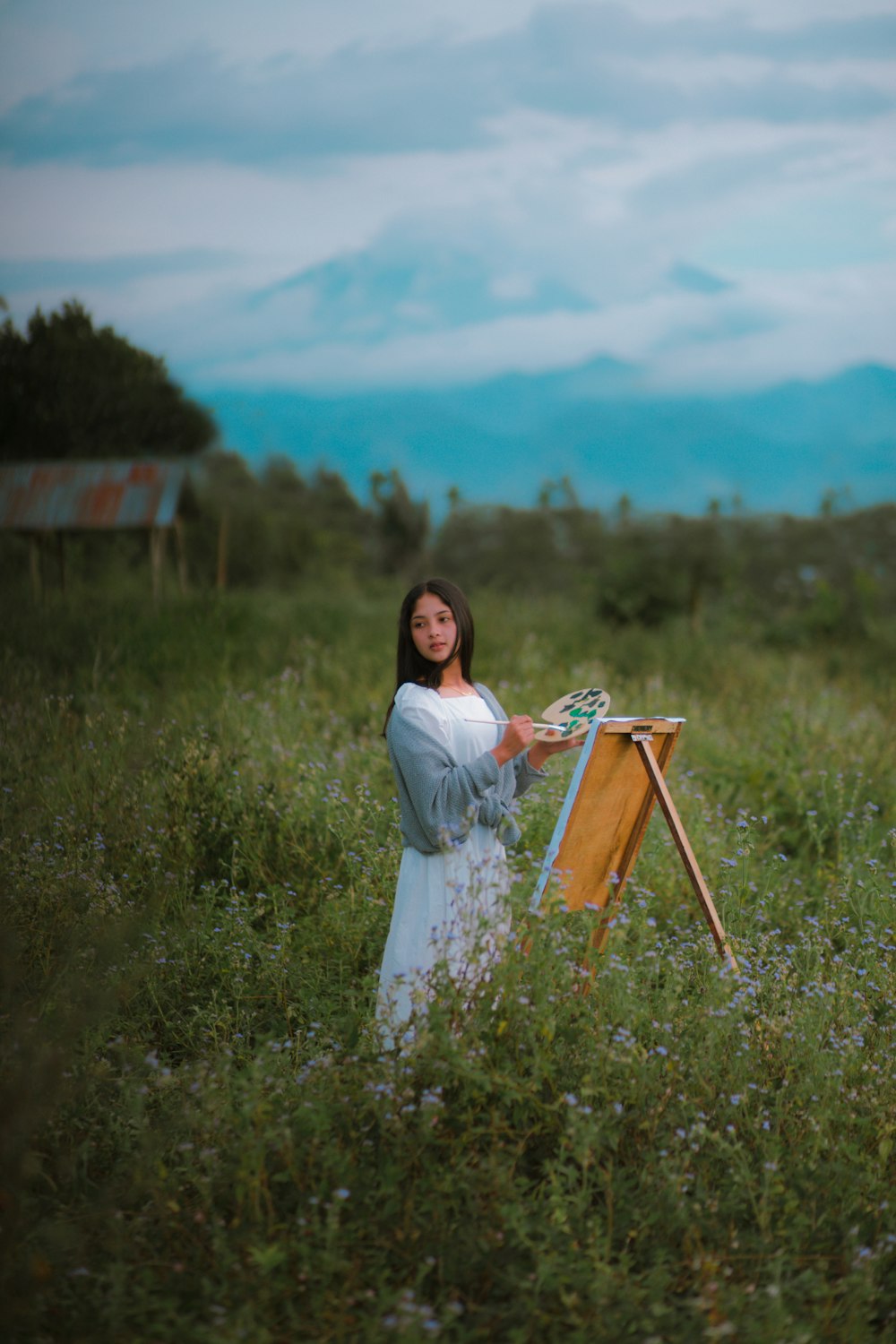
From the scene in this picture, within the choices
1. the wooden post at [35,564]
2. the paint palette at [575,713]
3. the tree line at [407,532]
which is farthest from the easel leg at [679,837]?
the tree line at [407,532]

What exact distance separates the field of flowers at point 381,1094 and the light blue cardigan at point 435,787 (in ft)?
1.27

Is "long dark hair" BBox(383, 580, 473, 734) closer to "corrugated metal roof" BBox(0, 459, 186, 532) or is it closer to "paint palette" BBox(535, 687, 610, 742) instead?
"paint palette" BBox(535, 687, 610, 742)

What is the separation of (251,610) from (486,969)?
865cm

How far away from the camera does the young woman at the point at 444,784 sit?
10.9 ft

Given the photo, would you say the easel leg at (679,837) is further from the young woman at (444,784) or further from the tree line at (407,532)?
the tree line at (407,532)

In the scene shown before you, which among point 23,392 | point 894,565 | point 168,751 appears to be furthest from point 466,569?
point 168,751

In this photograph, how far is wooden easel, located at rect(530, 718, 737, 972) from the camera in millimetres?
3568

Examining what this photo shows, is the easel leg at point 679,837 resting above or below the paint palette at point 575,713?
below

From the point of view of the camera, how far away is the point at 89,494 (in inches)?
490

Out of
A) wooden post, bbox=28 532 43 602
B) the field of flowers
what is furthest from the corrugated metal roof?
the field of flowers

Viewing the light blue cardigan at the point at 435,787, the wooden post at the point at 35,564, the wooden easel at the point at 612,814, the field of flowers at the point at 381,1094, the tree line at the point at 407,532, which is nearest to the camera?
the field of flowers at the point at 381,1094

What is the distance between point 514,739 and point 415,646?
1.84ft

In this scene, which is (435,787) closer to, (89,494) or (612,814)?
(612,814)

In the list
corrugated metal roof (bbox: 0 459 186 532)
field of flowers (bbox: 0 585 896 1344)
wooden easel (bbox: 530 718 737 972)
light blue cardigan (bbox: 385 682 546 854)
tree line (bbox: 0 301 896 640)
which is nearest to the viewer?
field of flowers (bbox: 0 585 896 1344)
